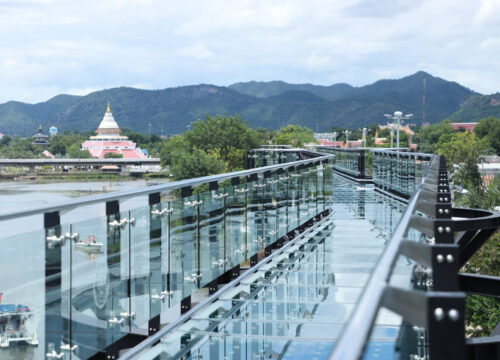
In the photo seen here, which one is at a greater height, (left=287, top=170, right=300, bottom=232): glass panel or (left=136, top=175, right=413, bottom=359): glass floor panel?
(left=287, top=170, right=300, bottom=232): glass panel

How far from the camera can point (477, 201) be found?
27156mm

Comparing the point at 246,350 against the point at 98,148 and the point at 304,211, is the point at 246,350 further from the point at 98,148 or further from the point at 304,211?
the point at 98,148

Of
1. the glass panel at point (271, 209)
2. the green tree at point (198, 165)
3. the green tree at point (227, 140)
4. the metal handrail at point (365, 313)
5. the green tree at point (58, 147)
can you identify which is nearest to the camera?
the metal handrail at point (365, 313)

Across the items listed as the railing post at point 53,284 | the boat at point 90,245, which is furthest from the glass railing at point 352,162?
the railing post at point 53,284

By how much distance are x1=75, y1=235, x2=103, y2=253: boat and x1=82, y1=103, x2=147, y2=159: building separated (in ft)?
458

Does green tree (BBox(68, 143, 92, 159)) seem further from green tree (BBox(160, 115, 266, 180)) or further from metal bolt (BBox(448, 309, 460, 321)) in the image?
metal bolt (BBox(448, 309, 460, 321))

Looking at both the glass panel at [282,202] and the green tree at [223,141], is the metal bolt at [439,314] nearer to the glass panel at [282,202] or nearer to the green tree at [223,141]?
the glass panel at [282,202]

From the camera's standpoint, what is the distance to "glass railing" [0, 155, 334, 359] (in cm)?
288

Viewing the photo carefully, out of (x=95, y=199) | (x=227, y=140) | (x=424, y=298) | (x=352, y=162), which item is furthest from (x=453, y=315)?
(x=227, y=140)

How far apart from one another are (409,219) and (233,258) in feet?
13.0

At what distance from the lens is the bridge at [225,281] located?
61.3 inches

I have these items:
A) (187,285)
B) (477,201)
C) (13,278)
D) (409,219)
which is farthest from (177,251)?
(477,201)

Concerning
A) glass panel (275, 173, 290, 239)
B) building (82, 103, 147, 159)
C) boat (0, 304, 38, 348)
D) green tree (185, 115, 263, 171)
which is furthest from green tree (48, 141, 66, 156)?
boat (0, 304, 38, 348)

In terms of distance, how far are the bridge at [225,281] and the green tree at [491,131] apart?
345ft
